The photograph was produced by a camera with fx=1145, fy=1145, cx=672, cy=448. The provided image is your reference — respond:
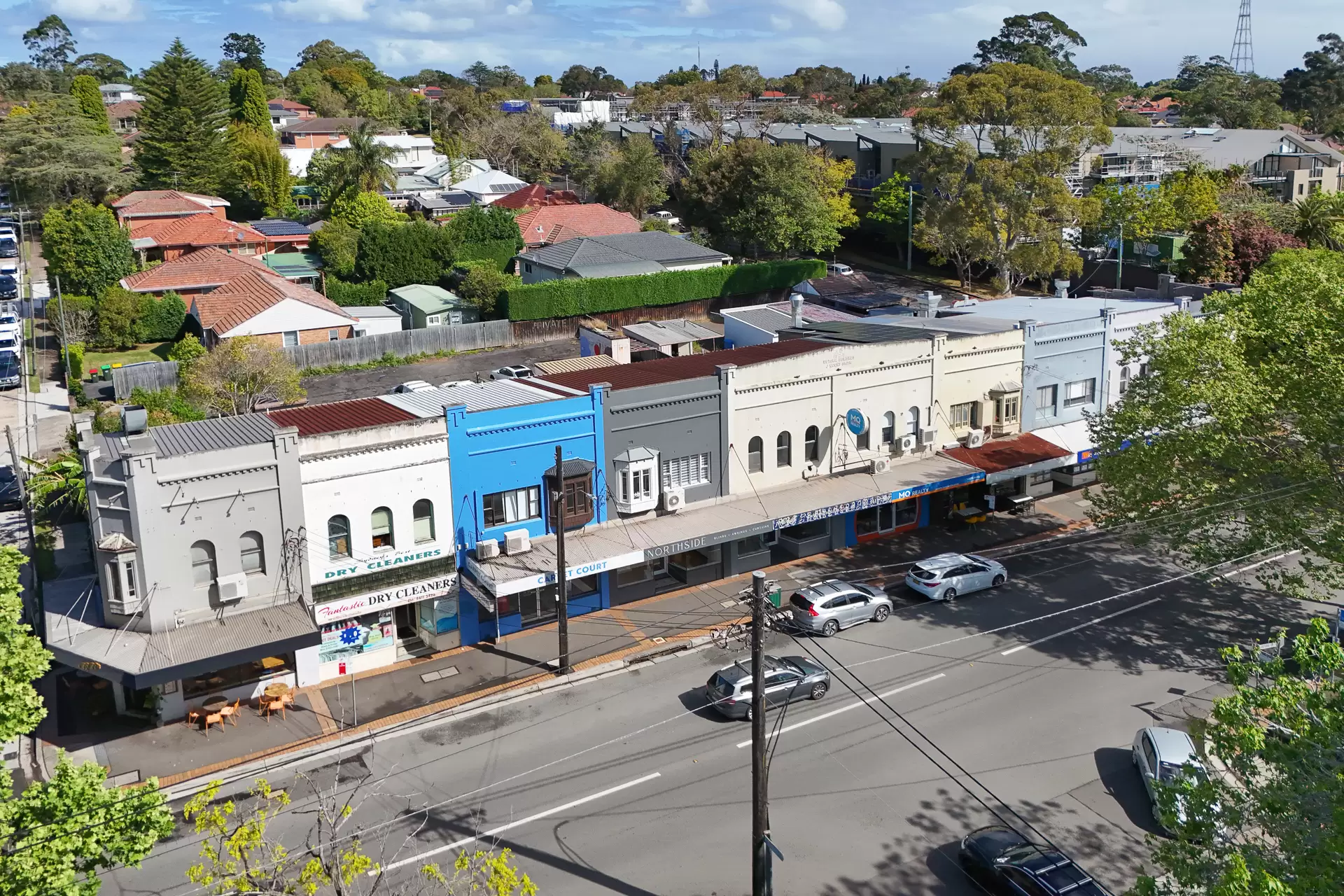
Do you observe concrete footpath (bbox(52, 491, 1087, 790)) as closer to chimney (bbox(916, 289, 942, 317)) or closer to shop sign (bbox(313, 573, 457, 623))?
shop sign (bbox(313, 573, 457, 623))

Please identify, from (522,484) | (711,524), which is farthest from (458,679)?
(711,524)

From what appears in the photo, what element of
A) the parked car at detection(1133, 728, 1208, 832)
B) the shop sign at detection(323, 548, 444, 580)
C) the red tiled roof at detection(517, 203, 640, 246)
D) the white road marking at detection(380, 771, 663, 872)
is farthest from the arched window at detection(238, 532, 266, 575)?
the red tiled roof at detection(517, 203, 640, 246)

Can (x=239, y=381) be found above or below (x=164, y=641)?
above

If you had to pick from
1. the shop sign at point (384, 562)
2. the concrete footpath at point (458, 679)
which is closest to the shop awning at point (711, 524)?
the shop sign at point (384, 562)

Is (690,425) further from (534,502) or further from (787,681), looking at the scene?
(787,681)

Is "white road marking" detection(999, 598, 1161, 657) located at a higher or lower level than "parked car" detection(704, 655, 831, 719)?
lower

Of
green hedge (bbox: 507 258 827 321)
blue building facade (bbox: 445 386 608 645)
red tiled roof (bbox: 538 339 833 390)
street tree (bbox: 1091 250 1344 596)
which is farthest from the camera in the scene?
green hedge (bbox: 507 258 827 321)

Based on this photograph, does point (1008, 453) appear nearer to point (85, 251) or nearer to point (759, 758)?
point (759, 758)

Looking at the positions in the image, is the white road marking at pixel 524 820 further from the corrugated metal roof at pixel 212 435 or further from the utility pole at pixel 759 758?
the corrugated metal roof at pixel 212 435
